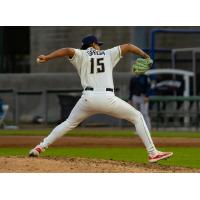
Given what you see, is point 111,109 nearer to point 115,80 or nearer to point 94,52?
point 94,52

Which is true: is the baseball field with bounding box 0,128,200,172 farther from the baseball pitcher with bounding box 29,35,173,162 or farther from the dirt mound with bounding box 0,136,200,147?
the baseball pitcher with bounding box 29,35,173,162

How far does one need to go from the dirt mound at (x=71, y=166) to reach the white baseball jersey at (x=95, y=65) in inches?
46.0

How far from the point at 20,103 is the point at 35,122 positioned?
0.88m

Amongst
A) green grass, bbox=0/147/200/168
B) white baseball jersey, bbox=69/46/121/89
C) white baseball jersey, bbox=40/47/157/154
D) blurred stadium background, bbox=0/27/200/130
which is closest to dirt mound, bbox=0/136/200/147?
Result: green grass, bbox=0/147/200/168

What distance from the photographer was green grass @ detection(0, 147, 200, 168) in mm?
13841

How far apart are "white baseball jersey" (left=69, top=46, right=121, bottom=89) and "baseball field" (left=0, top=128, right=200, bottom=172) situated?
47.2 inches

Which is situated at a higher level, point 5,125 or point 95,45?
point 95,45

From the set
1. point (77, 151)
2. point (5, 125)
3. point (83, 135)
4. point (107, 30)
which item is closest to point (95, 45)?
point (77, 151)

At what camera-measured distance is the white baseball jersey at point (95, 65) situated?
12344mm

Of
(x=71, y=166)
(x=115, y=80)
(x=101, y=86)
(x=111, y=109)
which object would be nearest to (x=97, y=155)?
(x=111, y=109)

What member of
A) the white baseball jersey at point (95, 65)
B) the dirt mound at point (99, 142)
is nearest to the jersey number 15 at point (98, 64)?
the white baseball jersey at point (95, 65)

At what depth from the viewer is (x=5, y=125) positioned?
27.0m

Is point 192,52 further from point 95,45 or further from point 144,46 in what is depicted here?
point 95,45

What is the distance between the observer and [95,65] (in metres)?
12.4
